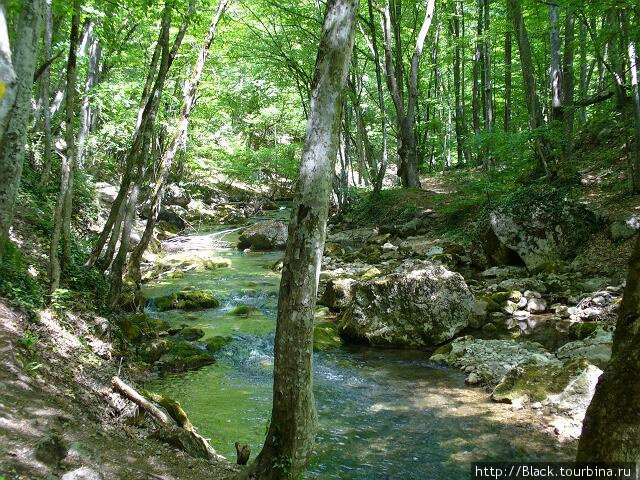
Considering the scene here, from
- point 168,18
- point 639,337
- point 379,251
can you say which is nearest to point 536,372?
point 639,337

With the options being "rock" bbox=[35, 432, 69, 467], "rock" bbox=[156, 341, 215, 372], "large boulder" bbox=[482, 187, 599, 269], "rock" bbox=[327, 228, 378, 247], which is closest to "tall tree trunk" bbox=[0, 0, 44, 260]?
"rock" bbox=[35, 432, 69, 467]

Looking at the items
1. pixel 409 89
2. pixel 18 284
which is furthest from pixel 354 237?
pixel 18 284

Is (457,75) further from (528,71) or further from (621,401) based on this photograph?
(621,401)

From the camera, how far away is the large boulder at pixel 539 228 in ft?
38.3

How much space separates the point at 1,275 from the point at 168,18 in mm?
4923

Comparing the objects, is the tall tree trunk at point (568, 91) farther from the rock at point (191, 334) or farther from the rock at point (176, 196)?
the rock at point (176, 196)

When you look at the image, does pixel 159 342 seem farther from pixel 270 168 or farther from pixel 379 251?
pixel 270 168

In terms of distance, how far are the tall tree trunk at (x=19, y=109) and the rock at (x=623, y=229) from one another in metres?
11.2

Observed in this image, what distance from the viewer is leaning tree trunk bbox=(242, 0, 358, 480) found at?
3.24 metres

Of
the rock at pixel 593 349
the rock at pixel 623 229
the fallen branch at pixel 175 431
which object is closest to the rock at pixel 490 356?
the rock at pixel 593 349

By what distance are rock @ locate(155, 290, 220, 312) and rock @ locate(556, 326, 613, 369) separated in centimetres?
730

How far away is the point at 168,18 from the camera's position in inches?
323

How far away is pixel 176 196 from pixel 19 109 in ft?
68.9

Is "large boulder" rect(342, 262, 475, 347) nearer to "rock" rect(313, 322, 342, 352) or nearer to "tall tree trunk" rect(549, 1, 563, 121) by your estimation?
"rock" rect(313, 322, 342, 352)
